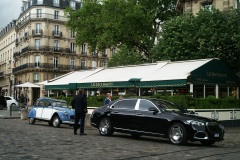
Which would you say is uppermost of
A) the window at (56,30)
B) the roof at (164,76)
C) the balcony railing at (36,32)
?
the window at (56,30)

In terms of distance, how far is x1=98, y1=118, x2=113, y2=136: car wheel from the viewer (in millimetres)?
14602

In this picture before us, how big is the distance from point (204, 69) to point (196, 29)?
284 inches

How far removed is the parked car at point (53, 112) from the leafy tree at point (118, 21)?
18502 millimetres

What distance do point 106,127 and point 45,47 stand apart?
5495 centimetres

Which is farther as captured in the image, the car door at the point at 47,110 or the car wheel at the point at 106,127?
Answer: the car door at the point at 47,110

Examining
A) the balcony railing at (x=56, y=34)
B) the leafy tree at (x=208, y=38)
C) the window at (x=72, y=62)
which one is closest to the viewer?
the leafy tree at (x=208, y=38)

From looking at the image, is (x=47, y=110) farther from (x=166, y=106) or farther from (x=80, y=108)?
(x=166, y=106)

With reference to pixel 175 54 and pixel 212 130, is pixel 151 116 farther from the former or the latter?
pixel 175 54

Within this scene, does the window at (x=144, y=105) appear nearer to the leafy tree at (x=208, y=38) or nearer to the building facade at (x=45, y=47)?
the leafy tree at (x=208, y=38)

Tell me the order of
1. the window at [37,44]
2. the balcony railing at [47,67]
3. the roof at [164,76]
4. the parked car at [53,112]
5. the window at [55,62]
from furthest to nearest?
the window at [55,62] < the window at [37,44] < the balcony railing at [47,67] < the roof at [164,76] < the parked car at [53,112]

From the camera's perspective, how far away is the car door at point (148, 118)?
42.0 feet

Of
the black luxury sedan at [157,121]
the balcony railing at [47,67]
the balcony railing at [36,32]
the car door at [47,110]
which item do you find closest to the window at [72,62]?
the balcony railing at [47,67]

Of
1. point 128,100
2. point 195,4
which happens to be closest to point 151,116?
point 128,100

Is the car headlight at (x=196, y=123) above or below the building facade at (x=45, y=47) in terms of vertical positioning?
below
